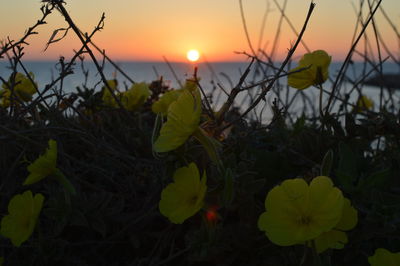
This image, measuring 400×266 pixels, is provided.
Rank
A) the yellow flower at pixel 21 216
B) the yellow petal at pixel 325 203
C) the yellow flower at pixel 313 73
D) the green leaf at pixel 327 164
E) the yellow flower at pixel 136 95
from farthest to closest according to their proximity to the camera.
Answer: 1. the yellow flower at pixel 136 95
2. the yellow flower at pixel 313 73
3. the yellow flower at pixel 21 216
4. the green leaf at pixel 327 164
5. the yellow petal at pixel 325 203

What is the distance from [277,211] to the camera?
675mm

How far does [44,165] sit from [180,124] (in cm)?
28

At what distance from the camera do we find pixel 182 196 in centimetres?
73

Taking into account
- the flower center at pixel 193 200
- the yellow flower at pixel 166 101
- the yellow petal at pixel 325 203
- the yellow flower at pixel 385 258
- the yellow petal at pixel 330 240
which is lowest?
the yellow flower at pixel 385 258

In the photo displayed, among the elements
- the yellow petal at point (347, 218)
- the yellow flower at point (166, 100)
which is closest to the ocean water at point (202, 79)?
the yellow flower at point (166, 100)

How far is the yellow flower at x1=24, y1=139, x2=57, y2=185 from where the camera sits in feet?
2.58

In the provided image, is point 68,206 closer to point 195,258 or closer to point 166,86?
point 195,258

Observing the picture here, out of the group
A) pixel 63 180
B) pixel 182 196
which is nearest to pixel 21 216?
pixel 63 180

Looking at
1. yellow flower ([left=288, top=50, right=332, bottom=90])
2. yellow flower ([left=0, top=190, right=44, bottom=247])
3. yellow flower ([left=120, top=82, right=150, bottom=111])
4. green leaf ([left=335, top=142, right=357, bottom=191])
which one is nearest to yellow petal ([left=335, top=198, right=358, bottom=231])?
green leaf ([left=335, top=142, right=357, bottom=191])

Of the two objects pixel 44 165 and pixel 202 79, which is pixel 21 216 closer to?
pixel 44 165

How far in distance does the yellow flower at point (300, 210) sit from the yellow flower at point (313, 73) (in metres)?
0.38

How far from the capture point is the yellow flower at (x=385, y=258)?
26.7 inches

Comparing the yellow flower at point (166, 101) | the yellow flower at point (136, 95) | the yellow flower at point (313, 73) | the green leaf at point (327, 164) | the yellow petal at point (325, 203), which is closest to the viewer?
the yellow petal at point (325, 203)

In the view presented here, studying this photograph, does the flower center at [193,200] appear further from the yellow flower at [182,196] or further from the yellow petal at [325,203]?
the yellow petal at [325,203]
